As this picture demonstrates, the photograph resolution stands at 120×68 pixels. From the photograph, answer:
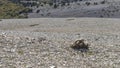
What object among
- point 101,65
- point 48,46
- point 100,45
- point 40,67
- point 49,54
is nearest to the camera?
point 40,67

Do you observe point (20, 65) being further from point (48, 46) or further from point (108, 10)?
point (108, 10)

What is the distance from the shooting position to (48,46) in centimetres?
2397

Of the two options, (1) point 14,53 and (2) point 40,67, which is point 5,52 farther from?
(2) point 40,67

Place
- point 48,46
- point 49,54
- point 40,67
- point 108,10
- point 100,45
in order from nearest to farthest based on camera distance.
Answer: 1. point 40,67
2. point 49,54
3. point 48,46
4. point 100,45
5. point 108,10

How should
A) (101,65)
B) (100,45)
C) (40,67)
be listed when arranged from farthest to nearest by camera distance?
(100,45) → (101,65) → (40,67)

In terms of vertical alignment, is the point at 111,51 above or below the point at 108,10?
above

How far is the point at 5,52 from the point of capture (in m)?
21.4

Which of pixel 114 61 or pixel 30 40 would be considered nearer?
pixel 114 61

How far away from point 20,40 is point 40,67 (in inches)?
228

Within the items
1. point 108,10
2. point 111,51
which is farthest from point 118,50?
point 108,10

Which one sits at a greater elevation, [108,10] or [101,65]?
[101,65]

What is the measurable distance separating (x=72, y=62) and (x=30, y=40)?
5053 millimetres

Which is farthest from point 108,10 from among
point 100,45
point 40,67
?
point 40,67

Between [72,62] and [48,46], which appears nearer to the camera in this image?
[72,62]
